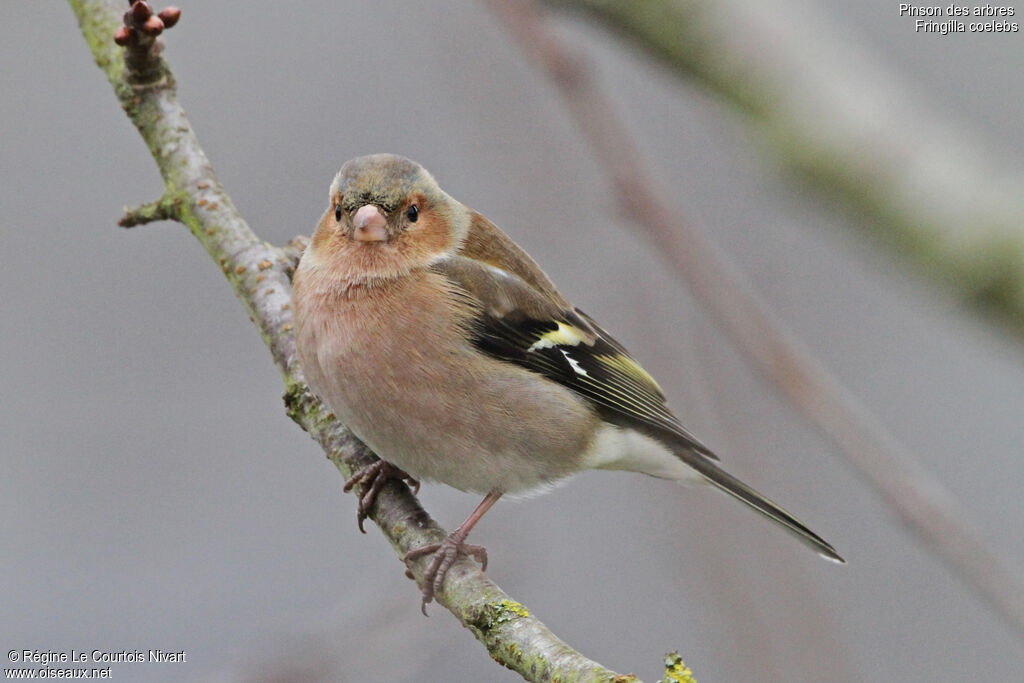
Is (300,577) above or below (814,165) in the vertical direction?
below

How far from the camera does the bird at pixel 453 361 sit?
3484 mm

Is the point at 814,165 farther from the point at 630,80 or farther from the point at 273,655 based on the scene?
the point at 630,80

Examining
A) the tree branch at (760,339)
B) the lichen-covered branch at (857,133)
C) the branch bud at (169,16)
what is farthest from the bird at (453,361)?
the tree branch at (760,339)

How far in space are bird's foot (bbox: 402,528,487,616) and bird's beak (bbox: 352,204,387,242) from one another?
104 cm

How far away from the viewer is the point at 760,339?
94.6 inches

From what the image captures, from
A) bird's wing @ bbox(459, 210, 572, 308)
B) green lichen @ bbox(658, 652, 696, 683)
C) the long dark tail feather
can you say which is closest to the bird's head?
bird's wing @ bbox(459, 210, 572, 308)

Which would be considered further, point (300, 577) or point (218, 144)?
point (218, 144)

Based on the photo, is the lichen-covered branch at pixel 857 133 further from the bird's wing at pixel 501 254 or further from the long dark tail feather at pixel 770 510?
the long dark tail feather at pixel 770 510

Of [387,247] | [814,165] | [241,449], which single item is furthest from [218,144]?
[814,165]

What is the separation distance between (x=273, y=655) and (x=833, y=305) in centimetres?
474

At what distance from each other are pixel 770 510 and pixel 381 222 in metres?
1.69

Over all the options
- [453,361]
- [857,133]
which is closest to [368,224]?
[453,361]

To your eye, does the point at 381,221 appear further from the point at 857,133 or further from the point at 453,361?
the point at 857,133

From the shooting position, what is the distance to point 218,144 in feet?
21.4
